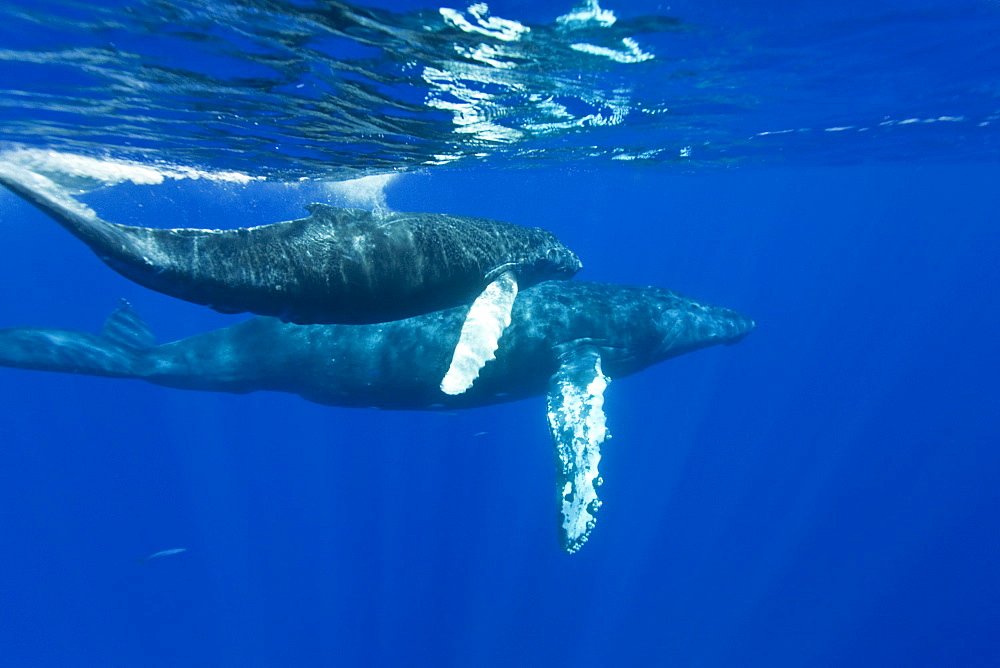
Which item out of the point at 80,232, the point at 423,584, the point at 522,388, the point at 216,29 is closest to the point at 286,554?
the point at 423,584

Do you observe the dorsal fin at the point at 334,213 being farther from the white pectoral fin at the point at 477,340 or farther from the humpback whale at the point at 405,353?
the humpback whale at the point at 405,353

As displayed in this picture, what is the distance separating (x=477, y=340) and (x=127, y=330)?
11.7 m

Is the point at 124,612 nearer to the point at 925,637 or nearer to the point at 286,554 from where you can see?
the point at 286,554

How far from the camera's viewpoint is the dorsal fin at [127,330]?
1351 centimetres

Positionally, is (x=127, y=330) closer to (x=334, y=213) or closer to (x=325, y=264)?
(x=334, y=213)

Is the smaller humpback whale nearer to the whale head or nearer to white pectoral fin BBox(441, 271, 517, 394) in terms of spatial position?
white pectoral fin BBox(441, 271, 517, 394)

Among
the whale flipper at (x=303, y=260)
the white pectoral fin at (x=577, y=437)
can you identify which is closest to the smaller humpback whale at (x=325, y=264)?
the whale flipper at (x=303, y=260)

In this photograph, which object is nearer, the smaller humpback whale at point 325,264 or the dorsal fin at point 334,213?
the smaller humpback whale at point 325,264

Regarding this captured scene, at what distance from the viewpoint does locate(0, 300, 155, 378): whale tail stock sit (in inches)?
465

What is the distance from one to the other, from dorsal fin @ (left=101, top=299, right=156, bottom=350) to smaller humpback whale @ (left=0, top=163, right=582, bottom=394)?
9.22 metres

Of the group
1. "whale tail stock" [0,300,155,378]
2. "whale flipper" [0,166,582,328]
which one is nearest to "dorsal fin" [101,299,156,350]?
"whale tail stock" [0,300,155,378]

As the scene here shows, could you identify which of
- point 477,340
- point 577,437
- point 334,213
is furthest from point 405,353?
point 334,213

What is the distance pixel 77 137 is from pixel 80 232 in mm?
15902

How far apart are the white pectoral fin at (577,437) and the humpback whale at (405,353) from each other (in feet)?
0.12
